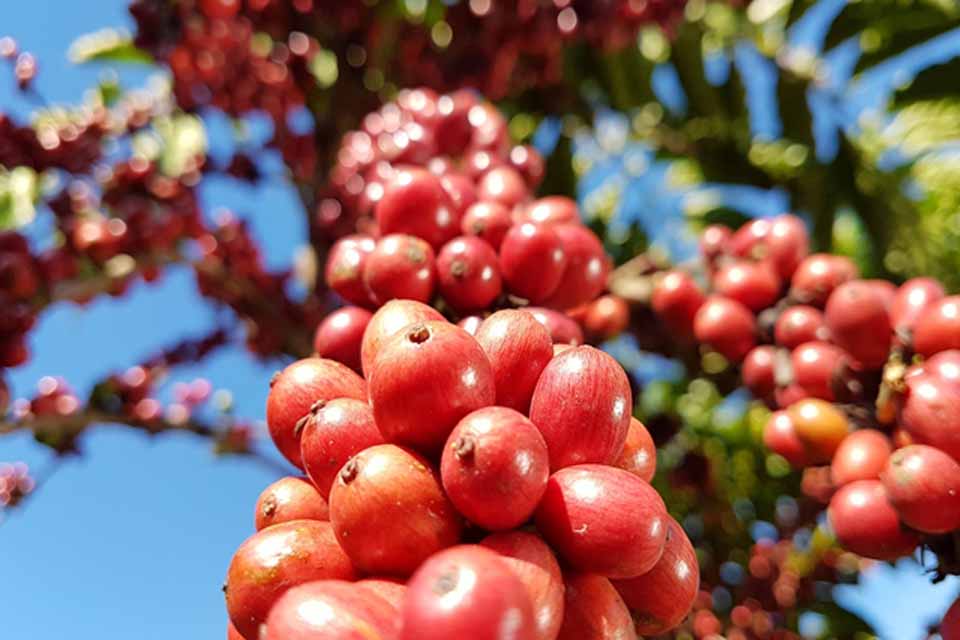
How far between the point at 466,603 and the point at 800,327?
137 cm

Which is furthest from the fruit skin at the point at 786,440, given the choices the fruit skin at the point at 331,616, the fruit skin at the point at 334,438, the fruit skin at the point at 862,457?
the fruit skin at the point at 331,616

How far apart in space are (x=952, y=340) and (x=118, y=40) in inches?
149

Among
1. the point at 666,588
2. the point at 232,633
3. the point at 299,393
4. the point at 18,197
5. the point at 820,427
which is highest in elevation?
the point at 18,197

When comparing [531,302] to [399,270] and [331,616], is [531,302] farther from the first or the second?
[331,616]

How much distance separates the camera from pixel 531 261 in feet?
5.04

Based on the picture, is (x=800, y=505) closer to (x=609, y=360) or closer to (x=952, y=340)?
(x=952, y=340)

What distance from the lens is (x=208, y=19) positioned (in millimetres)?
2930

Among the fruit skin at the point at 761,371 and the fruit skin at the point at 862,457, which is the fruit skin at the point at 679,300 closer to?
the fruit skin at the point at 761,371

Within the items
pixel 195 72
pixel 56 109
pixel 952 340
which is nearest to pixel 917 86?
pixel 952 340

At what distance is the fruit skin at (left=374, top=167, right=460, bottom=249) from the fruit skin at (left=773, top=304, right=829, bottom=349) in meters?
0.83

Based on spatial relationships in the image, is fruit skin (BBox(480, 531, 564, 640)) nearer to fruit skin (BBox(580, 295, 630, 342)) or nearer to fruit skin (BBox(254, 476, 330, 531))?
fruit skin (BBox(254, 476, 330, 531))

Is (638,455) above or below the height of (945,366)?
above

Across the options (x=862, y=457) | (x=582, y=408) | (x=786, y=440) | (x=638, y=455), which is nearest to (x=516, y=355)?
(x=582, y=408)

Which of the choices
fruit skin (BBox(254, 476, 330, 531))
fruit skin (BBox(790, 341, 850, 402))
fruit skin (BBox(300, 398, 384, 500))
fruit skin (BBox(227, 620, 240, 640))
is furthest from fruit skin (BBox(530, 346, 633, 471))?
fruit skin (BBox(790, 341, 850, 402))
